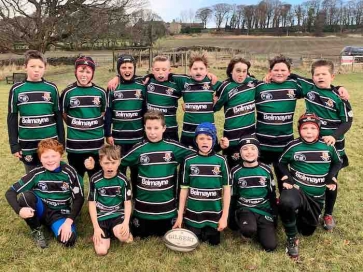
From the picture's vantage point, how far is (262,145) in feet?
15.6

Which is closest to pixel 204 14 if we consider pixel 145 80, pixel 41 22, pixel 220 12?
pixel 220 12

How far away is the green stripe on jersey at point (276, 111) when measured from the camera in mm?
4625

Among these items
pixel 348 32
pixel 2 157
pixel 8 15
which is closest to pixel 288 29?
pixel 348 32

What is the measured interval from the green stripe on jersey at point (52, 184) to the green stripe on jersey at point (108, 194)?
0.76 feet

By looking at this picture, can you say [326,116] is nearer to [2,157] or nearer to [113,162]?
[113,162]

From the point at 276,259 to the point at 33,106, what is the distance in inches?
122

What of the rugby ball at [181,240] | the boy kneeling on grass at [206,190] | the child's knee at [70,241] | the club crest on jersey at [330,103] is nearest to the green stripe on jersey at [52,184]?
the child's knee at [70,241]

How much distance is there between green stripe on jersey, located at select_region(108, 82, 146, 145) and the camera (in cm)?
475

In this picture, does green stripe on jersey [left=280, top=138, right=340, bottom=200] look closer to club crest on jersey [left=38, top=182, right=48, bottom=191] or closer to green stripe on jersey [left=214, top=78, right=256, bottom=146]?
green stripe on jersey [left=214, top=78, right=256, bottom=146]

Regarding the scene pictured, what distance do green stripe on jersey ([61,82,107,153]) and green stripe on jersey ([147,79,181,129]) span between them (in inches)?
24.3

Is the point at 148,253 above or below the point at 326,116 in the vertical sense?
below

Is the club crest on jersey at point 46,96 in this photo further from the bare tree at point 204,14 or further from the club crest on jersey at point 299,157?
the bare tree at point 204,14

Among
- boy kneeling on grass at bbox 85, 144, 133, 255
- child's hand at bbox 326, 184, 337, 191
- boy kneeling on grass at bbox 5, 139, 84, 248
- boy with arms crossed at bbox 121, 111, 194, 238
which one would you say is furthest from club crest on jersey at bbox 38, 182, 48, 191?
child's hand at bbox 326, 184, 337, 191

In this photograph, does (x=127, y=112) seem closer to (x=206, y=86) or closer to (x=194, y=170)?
(x=206, y=86)
